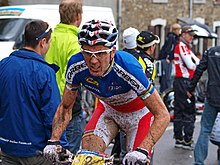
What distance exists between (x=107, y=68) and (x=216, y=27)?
2485cm

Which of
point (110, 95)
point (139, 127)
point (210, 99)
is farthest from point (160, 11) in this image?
point (110, 95)

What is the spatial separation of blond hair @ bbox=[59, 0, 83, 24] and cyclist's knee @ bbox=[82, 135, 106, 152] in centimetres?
186

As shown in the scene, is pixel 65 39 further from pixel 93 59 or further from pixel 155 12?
pixel 155 12

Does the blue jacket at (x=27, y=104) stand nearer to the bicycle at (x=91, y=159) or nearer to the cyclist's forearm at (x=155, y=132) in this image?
the bicycle at (x=91, y=159)

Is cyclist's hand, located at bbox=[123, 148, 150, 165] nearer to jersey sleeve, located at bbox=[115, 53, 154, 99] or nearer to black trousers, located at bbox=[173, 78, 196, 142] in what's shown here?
jersey sleeve, located at bbox=[115, 53, 154, 99]

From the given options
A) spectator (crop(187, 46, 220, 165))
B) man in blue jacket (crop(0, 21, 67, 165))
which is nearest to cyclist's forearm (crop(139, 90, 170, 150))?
man in blue jacket (crop(0, 21, 67, 165))

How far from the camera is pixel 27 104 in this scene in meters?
4.77

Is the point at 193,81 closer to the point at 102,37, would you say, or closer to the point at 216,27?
the point at 102,37

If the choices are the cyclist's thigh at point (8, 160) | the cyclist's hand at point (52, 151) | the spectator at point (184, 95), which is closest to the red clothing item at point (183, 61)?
the spectator at point (184, 95)

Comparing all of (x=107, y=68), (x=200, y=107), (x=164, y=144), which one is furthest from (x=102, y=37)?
(x=200, y=107)

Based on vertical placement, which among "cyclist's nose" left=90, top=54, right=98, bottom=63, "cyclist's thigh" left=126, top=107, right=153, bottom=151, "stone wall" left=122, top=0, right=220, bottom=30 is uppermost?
"cyclist's nose" left=90, top=54, right=98, bottom=63

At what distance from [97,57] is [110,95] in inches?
24.4

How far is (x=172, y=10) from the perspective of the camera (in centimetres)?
2538

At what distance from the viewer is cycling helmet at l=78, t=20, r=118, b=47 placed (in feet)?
12.9
